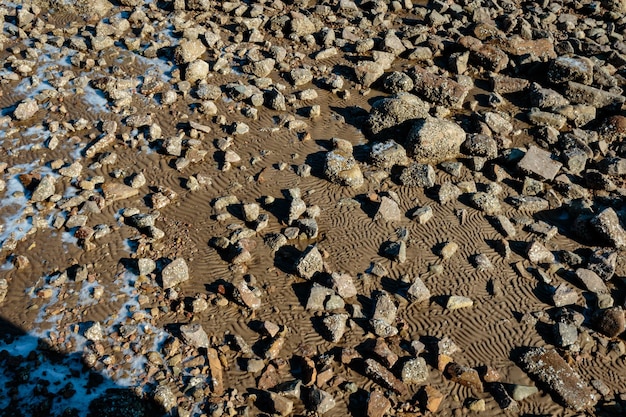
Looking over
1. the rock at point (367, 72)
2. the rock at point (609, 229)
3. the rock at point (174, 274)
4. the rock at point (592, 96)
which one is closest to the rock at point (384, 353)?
the rock at point (174, 274)

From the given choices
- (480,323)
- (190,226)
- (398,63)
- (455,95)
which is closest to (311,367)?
(480,323)

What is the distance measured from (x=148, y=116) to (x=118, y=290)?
4658 millimetres

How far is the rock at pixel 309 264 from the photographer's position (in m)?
8.33

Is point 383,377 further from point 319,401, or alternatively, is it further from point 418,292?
point 418,292

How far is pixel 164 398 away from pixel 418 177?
249 inches

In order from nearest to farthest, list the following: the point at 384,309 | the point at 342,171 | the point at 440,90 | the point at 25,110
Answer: the point at 384,309 < the point at 342,171 < the point at 25,110 < the point at 440,90

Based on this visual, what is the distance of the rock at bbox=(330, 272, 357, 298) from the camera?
8095 mm

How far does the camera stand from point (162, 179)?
9.93m

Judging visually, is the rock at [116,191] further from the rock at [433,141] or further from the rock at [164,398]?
the rock at [433,141]

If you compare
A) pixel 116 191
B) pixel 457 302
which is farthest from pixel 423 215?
pixel 116 191

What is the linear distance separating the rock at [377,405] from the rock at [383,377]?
0.73 feet

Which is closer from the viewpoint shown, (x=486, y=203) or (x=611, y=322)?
(x=611, y=322)

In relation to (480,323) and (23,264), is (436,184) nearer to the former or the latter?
(480,323)

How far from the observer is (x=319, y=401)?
6691 millimetres
